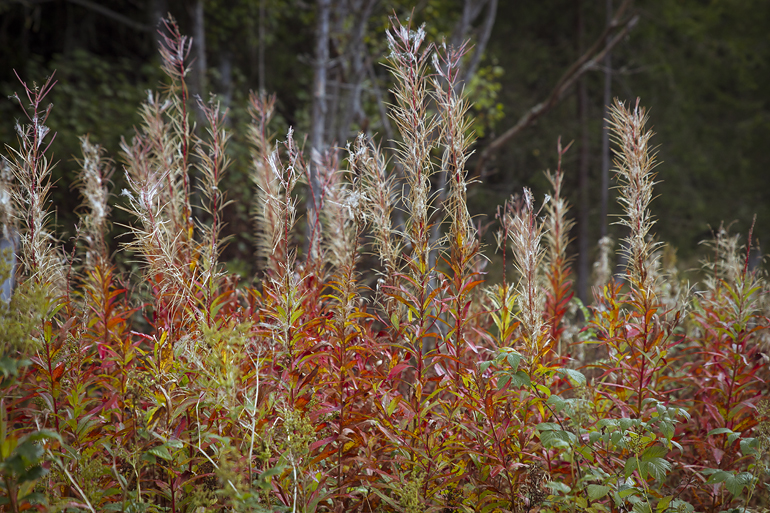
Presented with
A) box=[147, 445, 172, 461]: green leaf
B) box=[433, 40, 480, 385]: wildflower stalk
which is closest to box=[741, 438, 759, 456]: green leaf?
box=[433, 40, 480, 385]: wildflower stalk

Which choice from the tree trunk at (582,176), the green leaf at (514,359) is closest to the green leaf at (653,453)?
the green leaf at (514,359)

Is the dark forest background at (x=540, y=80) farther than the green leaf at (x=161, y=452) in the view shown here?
Yes

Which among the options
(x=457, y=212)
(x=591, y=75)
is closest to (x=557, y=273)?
(x=457, y=212)

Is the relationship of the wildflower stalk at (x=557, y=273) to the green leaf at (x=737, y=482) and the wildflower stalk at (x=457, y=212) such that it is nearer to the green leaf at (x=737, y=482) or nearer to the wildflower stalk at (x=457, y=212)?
the wildflower stalk at (x=457, y=212)

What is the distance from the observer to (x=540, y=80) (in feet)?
36.9

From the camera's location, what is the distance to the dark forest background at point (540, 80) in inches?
314

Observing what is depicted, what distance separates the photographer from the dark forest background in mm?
7973

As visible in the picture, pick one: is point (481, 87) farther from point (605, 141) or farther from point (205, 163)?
point (205, 163)

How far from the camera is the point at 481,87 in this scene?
783 cm

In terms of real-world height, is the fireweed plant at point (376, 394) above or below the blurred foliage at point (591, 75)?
below

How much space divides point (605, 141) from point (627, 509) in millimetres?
8874

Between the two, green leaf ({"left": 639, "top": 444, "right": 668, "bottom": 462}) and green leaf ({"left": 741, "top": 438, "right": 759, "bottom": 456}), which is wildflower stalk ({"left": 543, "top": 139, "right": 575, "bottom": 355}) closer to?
green leaf ({"left": 639, "top": 444, "right": 668, "bottom": 462})

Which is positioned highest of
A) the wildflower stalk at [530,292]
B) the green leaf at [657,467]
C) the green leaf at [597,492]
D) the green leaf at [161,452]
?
the wildflower stalk at [530,292]

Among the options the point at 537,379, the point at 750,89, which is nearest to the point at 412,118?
the point at 537,379
